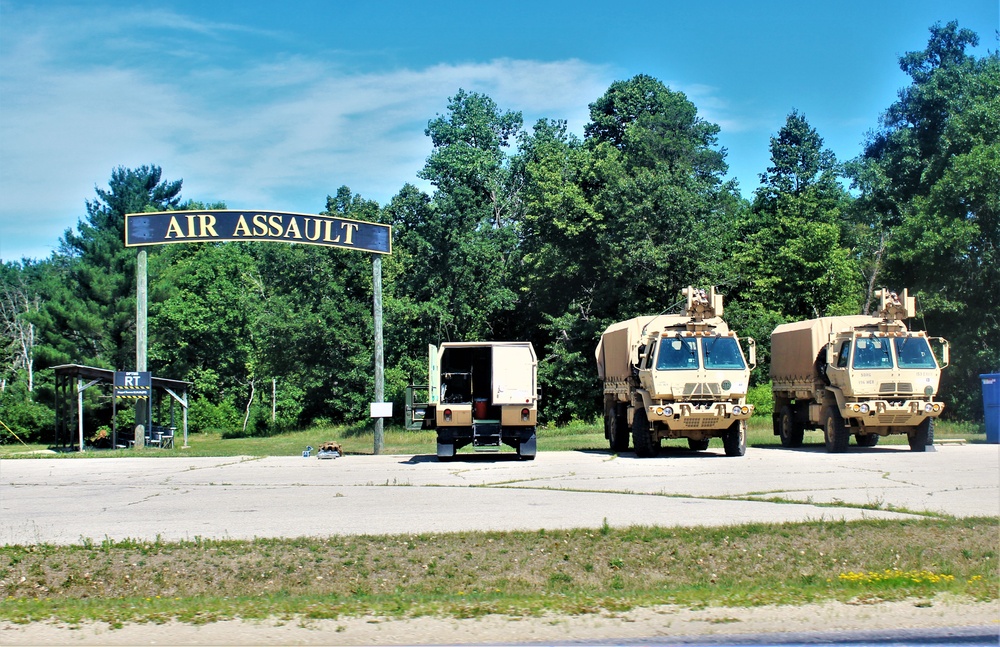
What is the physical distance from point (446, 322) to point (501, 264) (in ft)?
15.6

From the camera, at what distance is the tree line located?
1687 inches

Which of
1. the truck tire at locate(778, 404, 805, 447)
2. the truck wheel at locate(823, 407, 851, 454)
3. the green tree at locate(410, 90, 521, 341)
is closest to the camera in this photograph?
the truck wheel at locate(823, 407, 851, 454)

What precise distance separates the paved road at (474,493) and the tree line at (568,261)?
67.7 feet

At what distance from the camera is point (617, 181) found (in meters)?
45.0

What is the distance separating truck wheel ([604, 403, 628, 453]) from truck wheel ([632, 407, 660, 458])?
84.5 inches

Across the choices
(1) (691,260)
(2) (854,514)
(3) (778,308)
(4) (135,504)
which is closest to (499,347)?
(4) (135,504)

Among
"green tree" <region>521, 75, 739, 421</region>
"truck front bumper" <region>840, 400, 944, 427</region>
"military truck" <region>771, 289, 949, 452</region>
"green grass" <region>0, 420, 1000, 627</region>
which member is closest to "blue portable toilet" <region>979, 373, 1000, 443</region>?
"military truck" <region>771, 289, 949, 452</region>

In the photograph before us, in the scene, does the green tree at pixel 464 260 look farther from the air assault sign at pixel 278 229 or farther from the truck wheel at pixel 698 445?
the truck wheel at pixel 698 445

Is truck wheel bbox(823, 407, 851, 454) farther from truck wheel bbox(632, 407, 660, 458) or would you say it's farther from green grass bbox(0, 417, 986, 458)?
truck wheel bbox(632, 407, 660, 458)

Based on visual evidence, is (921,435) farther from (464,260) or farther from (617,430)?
(464,260)

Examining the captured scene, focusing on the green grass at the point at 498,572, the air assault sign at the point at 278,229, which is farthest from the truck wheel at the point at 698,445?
the green grass at the point at 498,572

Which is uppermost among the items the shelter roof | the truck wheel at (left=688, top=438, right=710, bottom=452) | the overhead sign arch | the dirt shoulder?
the overhead sign arch

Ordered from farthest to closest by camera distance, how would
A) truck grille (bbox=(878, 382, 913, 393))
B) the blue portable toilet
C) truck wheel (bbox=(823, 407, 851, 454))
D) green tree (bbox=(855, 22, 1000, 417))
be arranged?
green tree (bbox=(855, 22, 1000, 417)), the blue portable toilet, truck wheel (bbox=(823, 407, 851, 454)), truck grille (bbox=(878, 382, 913, 393))

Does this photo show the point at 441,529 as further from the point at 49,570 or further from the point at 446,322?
the point at 446,322
